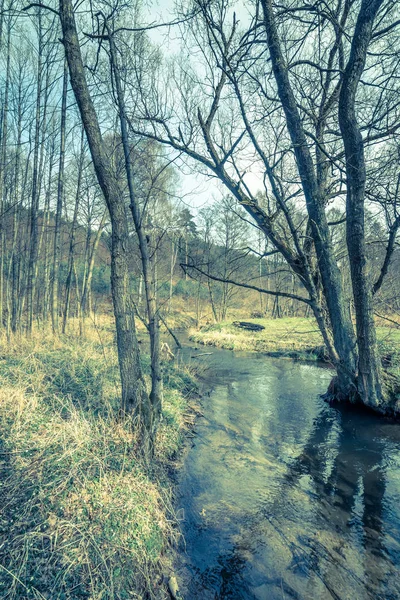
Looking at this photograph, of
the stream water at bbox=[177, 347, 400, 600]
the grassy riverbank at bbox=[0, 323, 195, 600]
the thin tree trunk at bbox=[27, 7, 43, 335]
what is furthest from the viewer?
the thin tree trunk at bbox=[27, 7, 43, 335]

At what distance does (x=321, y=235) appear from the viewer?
641 centimetres

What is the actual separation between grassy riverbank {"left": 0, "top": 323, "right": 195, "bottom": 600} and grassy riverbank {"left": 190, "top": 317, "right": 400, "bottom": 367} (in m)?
9.14

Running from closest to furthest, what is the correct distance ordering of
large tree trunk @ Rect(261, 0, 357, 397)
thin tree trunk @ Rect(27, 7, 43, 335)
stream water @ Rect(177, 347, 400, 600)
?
stream water @ Rect(177, 347, 400, 600) < large tree trunk @ Rect(261, 0, 357, 397) < thin tree trunk @ Rect(27, 7, 43, 335)

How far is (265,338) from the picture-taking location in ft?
56.2

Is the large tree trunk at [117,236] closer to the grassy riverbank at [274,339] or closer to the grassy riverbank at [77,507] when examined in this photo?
the grassy riverbank at [77,507]

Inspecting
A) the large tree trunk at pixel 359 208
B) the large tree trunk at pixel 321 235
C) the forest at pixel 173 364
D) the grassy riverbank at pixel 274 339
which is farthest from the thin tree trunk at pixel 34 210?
the large tree trunk at pixel 359 208

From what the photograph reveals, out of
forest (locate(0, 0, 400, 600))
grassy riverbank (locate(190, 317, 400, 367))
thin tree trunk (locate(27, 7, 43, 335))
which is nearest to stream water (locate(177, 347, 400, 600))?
forest (locate(0, 0, 400, 600))

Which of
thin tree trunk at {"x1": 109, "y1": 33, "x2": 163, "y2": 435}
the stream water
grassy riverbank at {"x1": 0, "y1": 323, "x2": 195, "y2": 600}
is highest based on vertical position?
thin tree trunk at {"x1": 109, "y1": 33, "x2": 163, "y2": 435}

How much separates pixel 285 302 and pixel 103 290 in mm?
17522

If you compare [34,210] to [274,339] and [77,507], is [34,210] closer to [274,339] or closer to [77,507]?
[77,507]

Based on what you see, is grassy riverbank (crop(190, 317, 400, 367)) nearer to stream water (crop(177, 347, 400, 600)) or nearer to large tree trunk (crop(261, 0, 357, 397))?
large tree trunk (crop(261, 0, 357, 397))

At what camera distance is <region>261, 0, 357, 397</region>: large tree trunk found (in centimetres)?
600

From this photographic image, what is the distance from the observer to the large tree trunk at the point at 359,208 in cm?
514

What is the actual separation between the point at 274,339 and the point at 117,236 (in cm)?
1362
